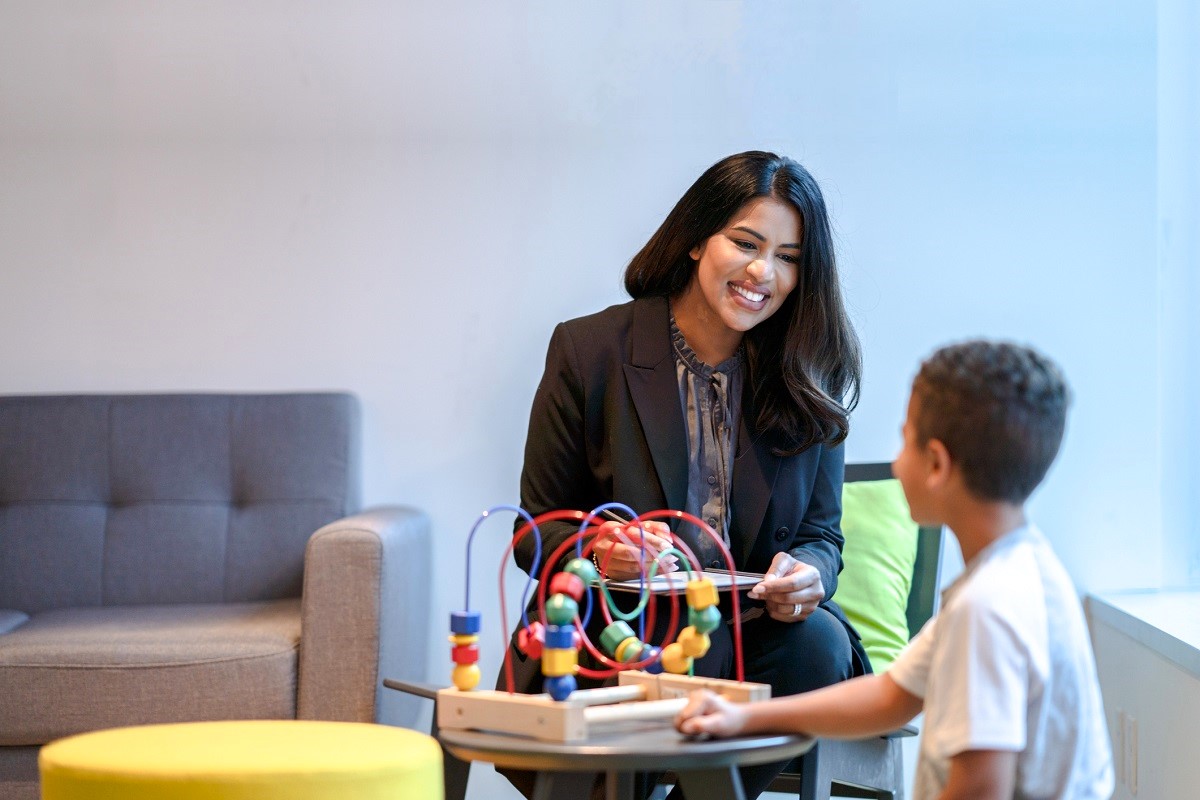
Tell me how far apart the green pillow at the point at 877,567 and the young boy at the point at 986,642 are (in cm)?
108

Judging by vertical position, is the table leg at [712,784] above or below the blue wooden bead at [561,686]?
below

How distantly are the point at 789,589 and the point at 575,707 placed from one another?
2.01 ft

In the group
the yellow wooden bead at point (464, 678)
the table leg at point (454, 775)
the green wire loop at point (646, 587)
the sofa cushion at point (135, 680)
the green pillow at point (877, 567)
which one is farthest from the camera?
the green pillow at point (877, 567)

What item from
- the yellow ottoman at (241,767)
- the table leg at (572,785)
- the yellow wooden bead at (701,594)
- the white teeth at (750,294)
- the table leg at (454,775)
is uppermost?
the white teeth at (750,294)

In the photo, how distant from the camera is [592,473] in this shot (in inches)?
78.0

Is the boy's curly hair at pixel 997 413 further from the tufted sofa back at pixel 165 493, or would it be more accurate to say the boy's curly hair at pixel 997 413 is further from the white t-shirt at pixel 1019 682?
the tufted sofa back at pixel 165 493

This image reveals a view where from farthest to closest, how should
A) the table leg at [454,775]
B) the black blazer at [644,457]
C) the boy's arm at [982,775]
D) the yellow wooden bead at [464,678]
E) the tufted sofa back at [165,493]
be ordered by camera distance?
1. the tufted sofa back at [165,493]
2. the black blazer at [644,457]
3. the table leg at [454,775]
4. the yellow wooden bead at [464,678]
5. the boy's arm at [982,775]

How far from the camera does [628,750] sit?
1.14 metres

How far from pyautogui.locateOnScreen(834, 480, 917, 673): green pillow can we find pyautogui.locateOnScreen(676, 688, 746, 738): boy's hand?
3.69ft

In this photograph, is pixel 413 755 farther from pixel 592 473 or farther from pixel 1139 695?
pixel 1139 695

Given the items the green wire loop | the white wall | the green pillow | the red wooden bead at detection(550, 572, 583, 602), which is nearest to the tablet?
the green wire loop

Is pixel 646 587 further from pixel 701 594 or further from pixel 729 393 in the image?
pixel 729 393

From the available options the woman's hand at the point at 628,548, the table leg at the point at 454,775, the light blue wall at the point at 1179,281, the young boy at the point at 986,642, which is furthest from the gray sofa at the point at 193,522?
the light blue wall at the point at 1179,281

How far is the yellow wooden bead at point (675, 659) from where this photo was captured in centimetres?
136
